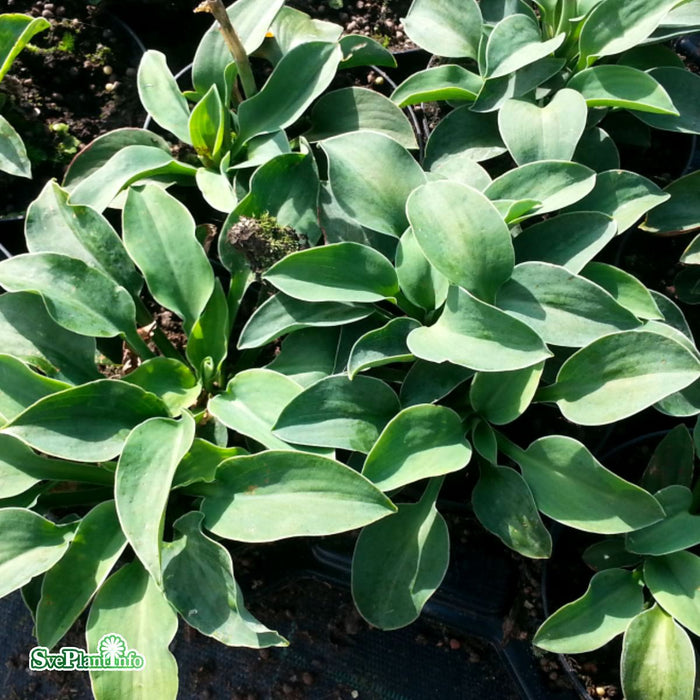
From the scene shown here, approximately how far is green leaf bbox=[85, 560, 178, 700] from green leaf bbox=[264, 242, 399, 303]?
0.52m

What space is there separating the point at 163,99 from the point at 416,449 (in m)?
0.85

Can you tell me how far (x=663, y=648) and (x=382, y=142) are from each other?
2.99 feet

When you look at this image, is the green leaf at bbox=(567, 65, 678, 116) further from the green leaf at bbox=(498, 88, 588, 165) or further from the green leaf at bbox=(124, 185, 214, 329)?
the green leaf at bbox=(124, 185, 214, 329)

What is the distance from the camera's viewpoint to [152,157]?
4.09 ft

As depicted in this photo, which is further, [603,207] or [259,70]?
[259,70]

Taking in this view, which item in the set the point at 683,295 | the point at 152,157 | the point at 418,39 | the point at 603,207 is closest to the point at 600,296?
the point at 603,207

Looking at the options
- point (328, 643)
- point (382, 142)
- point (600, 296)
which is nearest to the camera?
point (600, 296)

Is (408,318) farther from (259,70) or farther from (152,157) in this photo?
(259,70)

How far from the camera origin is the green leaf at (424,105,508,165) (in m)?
1.30

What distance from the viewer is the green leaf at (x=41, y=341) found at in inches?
45.3

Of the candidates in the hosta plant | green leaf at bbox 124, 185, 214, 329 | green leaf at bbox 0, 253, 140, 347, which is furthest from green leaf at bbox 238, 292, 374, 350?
green leaf at bbox 0, 253, 140, 347

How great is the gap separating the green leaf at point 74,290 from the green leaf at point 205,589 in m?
0.37

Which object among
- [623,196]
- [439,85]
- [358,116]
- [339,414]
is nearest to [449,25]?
[439,85]

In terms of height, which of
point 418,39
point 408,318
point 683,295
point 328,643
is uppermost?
point 418,39
